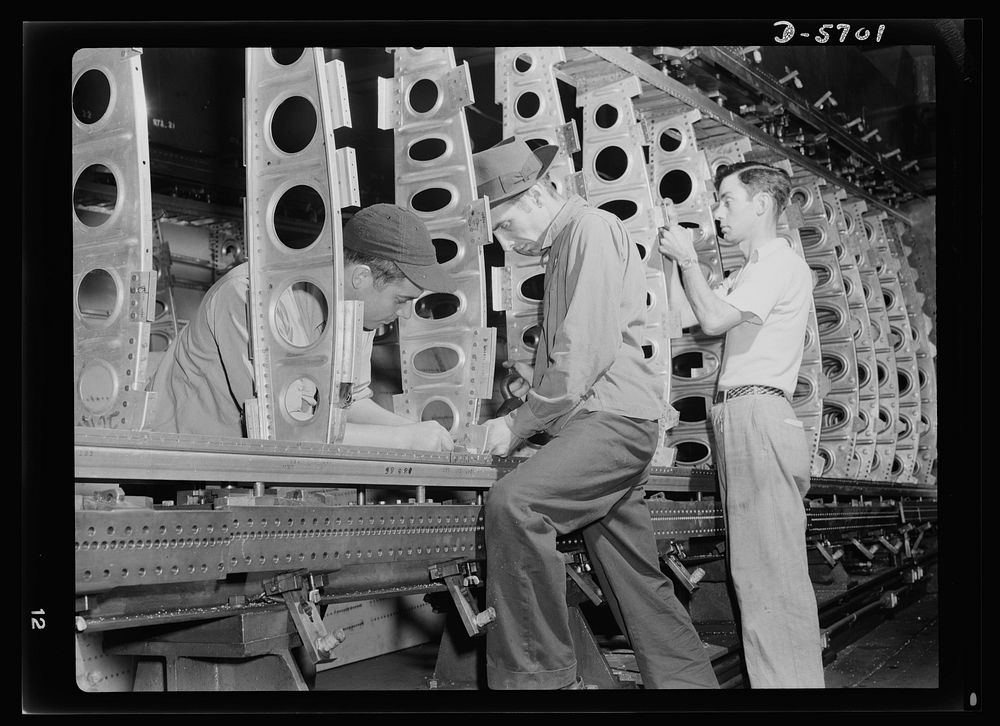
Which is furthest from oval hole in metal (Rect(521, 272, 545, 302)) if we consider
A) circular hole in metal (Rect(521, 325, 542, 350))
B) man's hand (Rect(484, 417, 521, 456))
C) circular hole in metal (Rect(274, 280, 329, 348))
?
circular hole in metal (Rect(274, 280, 329, 348))

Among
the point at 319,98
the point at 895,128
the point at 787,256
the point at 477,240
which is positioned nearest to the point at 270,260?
the point at 319,98

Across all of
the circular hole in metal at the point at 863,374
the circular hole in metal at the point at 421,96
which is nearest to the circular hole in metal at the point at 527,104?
the circular hole in metal at the point at 421,96

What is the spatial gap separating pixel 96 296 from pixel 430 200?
6.12 ft

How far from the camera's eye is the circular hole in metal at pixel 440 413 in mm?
5129

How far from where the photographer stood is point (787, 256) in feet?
15.8

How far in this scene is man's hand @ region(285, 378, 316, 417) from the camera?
13.0 ft

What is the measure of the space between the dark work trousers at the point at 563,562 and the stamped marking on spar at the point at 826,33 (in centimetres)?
154

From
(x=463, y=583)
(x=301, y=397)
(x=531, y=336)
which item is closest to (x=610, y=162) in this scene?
(x=531, y=336)

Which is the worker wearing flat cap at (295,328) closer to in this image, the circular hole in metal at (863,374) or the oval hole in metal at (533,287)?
the oval hole in metal at (533,287)

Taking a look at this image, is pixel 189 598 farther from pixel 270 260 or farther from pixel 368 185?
pixel 368 185

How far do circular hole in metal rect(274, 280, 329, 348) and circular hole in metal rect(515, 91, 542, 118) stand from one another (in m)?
2.09

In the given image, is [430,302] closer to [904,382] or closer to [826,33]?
[826,33]

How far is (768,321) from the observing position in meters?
4.81

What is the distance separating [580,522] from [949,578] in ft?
4.99
